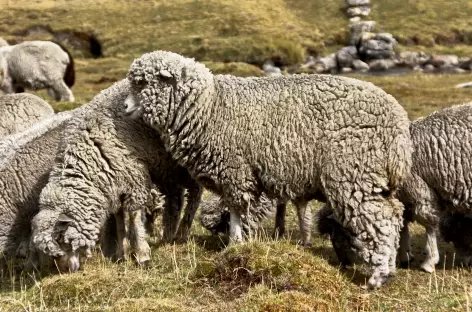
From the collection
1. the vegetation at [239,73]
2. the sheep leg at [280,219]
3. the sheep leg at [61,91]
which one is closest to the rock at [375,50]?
the vegetation at [239,73]

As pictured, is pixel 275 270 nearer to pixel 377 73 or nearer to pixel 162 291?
pixel 162 291

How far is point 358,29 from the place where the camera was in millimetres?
74562

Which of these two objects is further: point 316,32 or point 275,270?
point 316,32

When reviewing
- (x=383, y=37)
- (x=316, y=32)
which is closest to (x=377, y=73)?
(x=383, y=37)

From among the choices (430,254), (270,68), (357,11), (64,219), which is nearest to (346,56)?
(270,68)

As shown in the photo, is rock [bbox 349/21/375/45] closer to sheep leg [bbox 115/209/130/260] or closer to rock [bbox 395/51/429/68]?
rock [bbox 395/51/429/68]

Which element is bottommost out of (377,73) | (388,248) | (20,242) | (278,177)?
(377,73)

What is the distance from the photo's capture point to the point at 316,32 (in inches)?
2987

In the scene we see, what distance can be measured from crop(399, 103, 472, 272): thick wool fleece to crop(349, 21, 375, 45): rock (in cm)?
6517

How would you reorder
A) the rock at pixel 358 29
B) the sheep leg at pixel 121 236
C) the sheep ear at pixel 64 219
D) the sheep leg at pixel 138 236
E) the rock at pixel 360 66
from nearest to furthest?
the sheep ear at pixel 64 219 < the sheep leg at pixel 138 236 < the sheep leg at pixel 121 236 < the rock at pixel 360 66 < the rock at pixel 358 29

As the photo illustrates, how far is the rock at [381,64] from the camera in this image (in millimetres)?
65750

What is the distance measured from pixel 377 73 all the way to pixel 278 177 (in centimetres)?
5543

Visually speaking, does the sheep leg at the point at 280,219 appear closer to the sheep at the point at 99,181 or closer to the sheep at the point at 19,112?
the sheep at the point at 99,181

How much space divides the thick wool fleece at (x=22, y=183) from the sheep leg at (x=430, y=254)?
5.51 m
